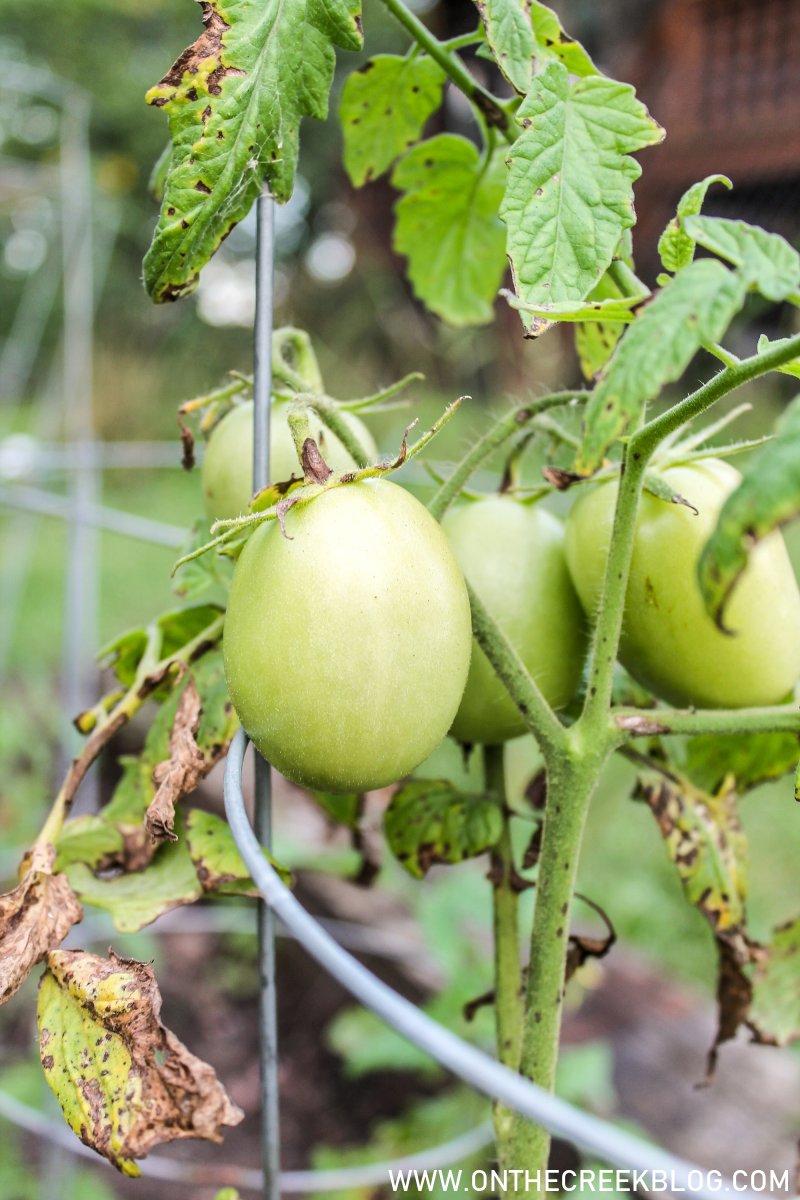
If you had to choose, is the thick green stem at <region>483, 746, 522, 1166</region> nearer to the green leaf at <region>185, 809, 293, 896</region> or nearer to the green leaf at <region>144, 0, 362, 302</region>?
the green leaf at <region>185, 809, 293, 896</region>

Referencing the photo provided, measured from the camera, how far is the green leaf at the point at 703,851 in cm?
56

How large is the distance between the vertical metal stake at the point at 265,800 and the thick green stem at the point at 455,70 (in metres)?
0.13

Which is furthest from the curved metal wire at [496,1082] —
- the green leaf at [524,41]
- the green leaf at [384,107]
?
the green leaf at [384,107]

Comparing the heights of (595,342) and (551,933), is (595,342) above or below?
above

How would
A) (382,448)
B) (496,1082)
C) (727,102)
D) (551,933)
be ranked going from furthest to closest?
(727,102) → (382,448) → (551,933) → (496,1082)

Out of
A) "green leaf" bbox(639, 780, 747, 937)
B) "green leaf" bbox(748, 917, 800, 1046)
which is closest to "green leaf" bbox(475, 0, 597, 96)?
"green leaf" bbox(639, 780, 747, 937)

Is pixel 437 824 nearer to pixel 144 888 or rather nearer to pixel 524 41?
pixel 144 888

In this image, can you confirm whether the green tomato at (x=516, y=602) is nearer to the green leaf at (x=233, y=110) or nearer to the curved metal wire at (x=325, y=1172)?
the green leaf at (x=233, y=110)

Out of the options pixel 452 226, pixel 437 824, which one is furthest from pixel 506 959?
pixel 452 226

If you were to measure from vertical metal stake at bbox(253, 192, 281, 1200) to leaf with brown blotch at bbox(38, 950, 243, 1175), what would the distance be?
0.16ft

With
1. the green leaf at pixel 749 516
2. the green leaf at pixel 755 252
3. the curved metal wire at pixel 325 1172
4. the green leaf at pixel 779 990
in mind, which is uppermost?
the green leaf at pixel 755 252

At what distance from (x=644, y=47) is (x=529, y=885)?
4664mm

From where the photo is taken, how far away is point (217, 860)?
0.50 metres

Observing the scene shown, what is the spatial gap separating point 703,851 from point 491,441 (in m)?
0.26
